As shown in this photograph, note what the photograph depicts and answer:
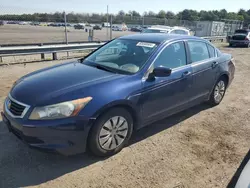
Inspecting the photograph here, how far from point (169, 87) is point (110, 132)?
1.27 m

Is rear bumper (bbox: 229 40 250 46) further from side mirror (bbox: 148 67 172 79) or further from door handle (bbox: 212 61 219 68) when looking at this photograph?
side mirror (bbox: 148 67 172 79)

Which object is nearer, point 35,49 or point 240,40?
point 35,49

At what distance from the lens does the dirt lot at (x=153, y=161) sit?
290cm

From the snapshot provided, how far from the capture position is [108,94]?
309 cm

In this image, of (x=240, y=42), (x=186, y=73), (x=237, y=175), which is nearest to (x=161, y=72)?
(x=186, y=73)

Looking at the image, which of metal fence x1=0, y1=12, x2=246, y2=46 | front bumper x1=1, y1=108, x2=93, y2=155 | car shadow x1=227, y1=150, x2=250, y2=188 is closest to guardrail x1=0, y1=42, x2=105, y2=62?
metal fence x1=0, y1=12, x2=246, y2=46

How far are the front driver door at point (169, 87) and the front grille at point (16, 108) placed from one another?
1.62 m

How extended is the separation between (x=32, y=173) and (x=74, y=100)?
1.05m

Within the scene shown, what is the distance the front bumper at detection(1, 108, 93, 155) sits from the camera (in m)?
2.79

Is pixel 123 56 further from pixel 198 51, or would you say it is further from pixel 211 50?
pixel 211 50

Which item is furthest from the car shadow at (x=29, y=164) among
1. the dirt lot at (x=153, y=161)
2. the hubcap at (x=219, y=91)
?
the hubcap at (x=219, y=91)

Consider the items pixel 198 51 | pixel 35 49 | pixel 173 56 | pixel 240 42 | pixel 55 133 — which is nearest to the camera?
pixel 55 133

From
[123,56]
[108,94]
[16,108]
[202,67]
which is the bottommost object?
[16,108]

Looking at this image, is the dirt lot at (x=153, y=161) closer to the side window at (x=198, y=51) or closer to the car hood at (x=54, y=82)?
the car hood at (x=54, y=82)
